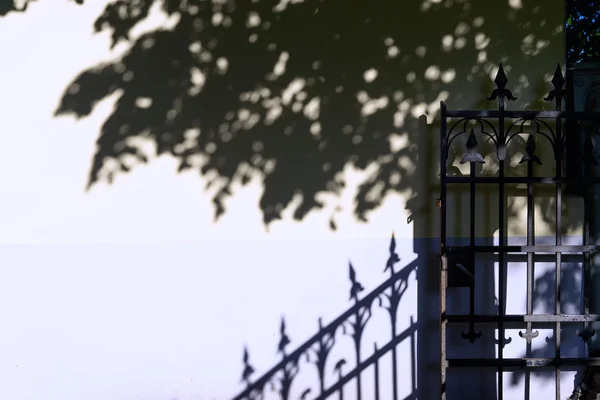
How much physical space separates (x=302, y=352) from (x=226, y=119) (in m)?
1.94

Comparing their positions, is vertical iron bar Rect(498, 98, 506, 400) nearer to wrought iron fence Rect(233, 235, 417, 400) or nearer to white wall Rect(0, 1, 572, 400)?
white wall Rect(0, 1, 572, 400)

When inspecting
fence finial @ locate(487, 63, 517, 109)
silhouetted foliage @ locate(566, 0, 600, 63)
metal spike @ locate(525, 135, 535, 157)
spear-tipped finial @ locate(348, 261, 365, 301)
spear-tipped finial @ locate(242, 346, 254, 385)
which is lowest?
spear-tipped finial @ locate(242, 346, 254, 385)

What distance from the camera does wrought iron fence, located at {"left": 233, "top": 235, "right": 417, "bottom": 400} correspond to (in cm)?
445

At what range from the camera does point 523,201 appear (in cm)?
443

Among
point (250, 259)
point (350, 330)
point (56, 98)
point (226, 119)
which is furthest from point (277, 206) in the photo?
point (56, 98)

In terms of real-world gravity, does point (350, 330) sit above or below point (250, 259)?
below

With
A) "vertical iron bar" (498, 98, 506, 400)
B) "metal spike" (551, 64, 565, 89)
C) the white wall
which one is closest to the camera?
"metal spike" (551, 64, 565, 89)

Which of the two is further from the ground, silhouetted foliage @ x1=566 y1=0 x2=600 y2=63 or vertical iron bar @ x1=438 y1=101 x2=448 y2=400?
silhouetted foliage @ x1=566 y1=0 x2=600 y2=63

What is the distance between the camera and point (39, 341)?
175 inches

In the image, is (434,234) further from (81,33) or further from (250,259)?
(81,33)

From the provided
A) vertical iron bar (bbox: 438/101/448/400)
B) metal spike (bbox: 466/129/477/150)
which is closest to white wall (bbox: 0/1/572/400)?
vertical iron bar (bbox: 438/101/448/400)

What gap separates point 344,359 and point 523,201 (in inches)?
74.3

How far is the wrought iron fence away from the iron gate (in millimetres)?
404

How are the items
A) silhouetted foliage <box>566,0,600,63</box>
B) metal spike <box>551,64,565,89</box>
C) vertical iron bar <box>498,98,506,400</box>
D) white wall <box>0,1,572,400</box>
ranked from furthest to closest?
silhouetted foliage <box>566,0,600,63</box>, white wall <box>0,1,572,400</box>, vertical iron bar <box>498,98,506,400</box>, metal spike <box>551,64,565,89</box>
